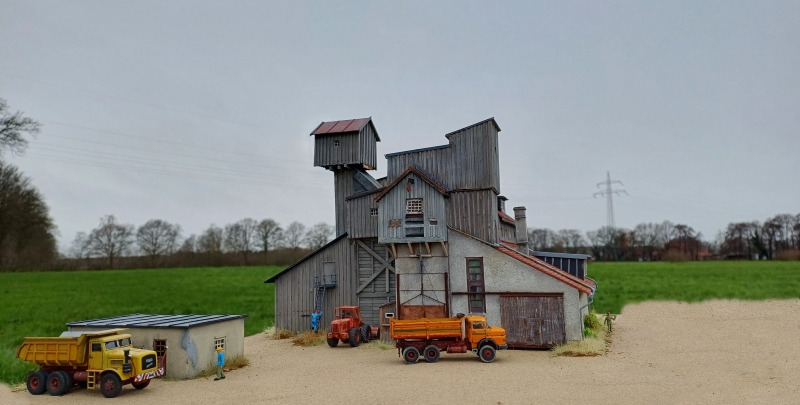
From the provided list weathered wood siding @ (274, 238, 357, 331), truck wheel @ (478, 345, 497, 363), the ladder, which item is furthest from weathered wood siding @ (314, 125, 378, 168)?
truck wheel @ (478, 345, 497, 363)

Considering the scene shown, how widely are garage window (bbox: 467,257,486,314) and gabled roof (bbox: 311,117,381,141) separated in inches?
437

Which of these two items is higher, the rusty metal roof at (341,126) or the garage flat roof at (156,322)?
the rusty metal roof at (341,126)

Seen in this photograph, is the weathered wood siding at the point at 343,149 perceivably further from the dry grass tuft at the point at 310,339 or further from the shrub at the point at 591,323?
the shrub at the point at 591,323

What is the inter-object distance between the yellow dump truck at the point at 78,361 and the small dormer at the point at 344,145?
17.4 meters

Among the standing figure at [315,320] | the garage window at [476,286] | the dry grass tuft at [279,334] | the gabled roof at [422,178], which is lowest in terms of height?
the dry grass tuft at [279,334]

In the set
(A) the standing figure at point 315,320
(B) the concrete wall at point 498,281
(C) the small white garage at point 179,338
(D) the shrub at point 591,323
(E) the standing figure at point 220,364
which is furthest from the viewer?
(A) the standing figure at point 315,320

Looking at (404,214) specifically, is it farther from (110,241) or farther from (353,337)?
(110,241)

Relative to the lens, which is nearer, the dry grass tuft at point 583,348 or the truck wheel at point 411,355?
the truck wheel at point 411,355

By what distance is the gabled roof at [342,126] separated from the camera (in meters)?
33.1

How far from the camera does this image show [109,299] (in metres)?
50.0

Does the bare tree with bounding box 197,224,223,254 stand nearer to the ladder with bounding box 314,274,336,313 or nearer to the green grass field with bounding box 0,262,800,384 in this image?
the green grass field with bounding box 0,262,800,384

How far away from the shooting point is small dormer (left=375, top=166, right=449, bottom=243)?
27.2 metres

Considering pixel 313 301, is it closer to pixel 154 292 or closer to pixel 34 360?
pixel 34 360

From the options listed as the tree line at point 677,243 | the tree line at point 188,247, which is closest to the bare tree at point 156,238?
the tree line at point 188,247
